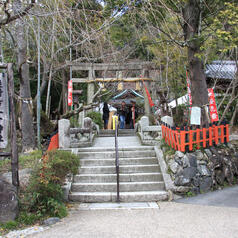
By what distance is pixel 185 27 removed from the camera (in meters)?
8.90

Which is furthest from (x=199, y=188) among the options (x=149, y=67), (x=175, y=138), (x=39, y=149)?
(x=149, y=67)

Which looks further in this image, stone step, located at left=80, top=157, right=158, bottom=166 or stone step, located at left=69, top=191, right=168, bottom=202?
stone step, located at left=80, top=157, right=158, bottom=166

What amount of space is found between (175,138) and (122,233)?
390 cm

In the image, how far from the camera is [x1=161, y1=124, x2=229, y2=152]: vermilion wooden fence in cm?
768

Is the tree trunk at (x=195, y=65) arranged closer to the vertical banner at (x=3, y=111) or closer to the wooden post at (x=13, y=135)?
the wooden post at (x=13, y=135)

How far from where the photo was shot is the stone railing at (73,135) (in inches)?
366

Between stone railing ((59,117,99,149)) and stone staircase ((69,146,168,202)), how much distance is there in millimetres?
841

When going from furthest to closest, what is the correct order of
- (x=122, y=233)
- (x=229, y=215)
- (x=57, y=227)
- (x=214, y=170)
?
(x=214, y=170), (x=229, y=215), (x=57, y=227), (x=122, y=233)

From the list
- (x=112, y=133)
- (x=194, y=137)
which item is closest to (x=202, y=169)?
(x=194, y=137)

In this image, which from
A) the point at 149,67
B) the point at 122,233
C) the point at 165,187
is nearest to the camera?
the point at 122,233

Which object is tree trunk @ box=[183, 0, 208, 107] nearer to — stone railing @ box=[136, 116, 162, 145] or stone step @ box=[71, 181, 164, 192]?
stone railing @ box=[136, 116, 162, 145]

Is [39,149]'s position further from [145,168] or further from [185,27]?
[185,27]

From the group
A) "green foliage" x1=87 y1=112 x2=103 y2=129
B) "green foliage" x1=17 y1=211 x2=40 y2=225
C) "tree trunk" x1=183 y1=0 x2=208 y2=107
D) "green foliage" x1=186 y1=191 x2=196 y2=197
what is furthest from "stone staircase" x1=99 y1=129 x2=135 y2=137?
"green foliage" x1=17 y1=211 x2=40 y2=225

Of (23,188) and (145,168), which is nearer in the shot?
(23,188)
